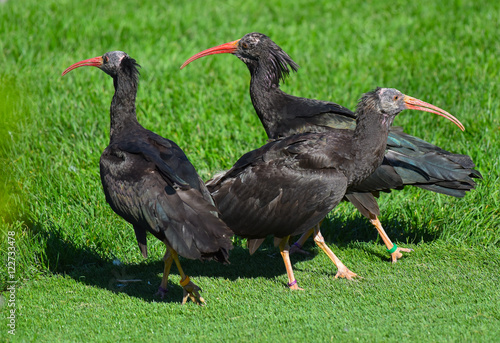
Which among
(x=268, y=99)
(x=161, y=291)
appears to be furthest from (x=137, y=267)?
(x=268, y=99)

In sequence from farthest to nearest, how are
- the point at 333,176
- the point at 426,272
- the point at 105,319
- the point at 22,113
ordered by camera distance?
the point at 22,113 → the point at 426,272 → the point at 333,176 → the point at 105,319

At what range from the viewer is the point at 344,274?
5953 millimetres

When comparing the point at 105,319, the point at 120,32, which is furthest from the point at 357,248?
the point at 120,32

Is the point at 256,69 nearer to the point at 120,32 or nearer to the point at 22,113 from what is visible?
the point at 22,113

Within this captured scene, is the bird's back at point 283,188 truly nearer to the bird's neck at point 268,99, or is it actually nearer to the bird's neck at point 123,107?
the bird's neck at point 268,99

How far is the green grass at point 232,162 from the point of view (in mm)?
5035

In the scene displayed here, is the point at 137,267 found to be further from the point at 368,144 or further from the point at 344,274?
the point at 368,144

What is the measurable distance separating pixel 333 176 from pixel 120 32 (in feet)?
24.0

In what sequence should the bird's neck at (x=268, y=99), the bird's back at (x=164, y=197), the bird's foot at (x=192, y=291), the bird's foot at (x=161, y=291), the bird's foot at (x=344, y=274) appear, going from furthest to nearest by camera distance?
the bird's neck at (x=268, y=99) → the bird's foot at (x=344, y=274) → the bird's foot at (x=161, y=291) → the bird's foot at (x=192, y=291) → the bird's back at (x=164, y=197)

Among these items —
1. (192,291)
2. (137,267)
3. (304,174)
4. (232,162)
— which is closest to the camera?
(192,291)

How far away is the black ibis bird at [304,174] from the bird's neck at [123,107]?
1237mm

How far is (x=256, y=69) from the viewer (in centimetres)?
693

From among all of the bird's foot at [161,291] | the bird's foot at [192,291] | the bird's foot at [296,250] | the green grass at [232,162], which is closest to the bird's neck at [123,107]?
the green grass at [232,162]

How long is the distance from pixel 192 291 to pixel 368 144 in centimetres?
204
